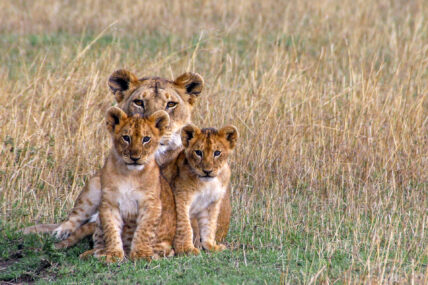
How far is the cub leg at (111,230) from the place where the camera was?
6281mm

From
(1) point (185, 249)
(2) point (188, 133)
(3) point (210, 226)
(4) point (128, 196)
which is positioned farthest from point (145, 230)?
(2) point (188, 133)

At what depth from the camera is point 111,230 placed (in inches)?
247

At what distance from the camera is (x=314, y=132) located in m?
9.45

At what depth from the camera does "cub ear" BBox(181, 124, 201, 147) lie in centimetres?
661

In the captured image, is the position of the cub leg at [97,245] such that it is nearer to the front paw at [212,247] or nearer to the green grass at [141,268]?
the green grass at [141,268]

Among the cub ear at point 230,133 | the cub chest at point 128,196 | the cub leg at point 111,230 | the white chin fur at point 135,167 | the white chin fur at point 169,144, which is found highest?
the cub ear at point 230,133

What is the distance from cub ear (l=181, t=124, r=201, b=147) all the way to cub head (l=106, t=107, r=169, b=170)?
212 millimetres

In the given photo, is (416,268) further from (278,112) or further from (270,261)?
(278,112)

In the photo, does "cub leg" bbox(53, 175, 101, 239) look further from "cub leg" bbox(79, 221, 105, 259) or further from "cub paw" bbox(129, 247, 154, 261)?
"cub paw" bbox(129, 247, 154, 261)

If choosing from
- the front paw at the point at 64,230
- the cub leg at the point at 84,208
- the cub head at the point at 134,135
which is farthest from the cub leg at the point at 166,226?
the front paw at the point at 64,230

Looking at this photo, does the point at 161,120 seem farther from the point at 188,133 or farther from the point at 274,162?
the point at 274,162

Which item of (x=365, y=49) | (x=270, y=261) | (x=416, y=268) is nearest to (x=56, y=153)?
(x=270, y=261)

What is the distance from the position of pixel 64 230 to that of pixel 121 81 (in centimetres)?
161

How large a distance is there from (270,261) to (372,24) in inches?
387
